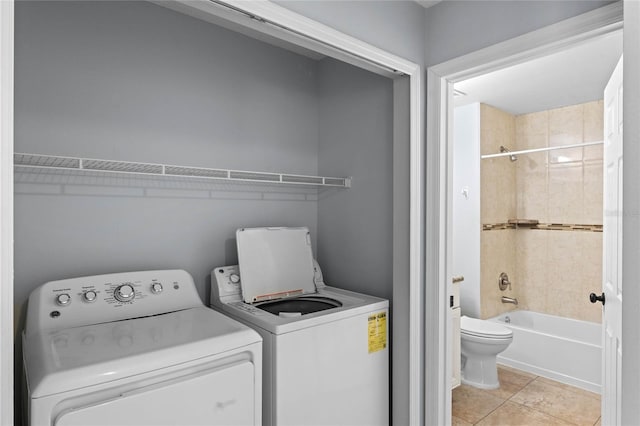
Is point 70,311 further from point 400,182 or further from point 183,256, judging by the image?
point 400,182

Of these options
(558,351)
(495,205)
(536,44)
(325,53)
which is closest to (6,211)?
(325,53)

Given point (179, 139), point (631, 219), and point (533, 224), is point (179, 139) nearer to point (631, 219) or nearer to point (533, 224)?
point (631, 219)

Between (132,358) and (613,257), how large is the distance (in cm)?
211

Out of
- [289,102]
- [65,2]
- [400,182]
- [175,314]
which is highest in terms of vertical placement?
[65,2]

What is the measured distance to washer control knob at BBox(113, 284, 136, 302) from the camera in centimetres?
167

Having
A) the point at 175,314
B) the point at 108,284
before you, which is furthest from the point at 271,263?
the point at 108,284

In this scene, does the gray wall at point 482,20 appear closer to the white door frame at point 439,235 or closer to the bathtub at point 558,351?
the white door frame at point 439,235

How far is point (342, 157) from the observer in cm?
246

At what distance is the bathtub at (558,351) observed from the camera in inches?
126

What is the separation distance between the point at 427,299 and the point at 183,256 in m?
1.30

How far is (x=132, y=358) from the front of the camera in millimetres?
1219

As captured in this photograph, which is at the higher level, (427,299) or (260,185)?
(260,185)

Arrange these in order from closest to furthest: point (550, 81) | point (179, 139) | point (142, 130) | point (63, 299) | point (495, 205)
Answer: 1. point (63, 299)
2. point (142, 130)
3. point (179, 139)
4. point (550, 81)
5. point (495, 205)

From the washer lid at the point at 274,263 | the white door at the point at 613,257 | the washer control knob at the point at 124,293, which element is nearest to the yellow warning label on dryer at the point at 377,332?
the washer lid at the point at 274,263
